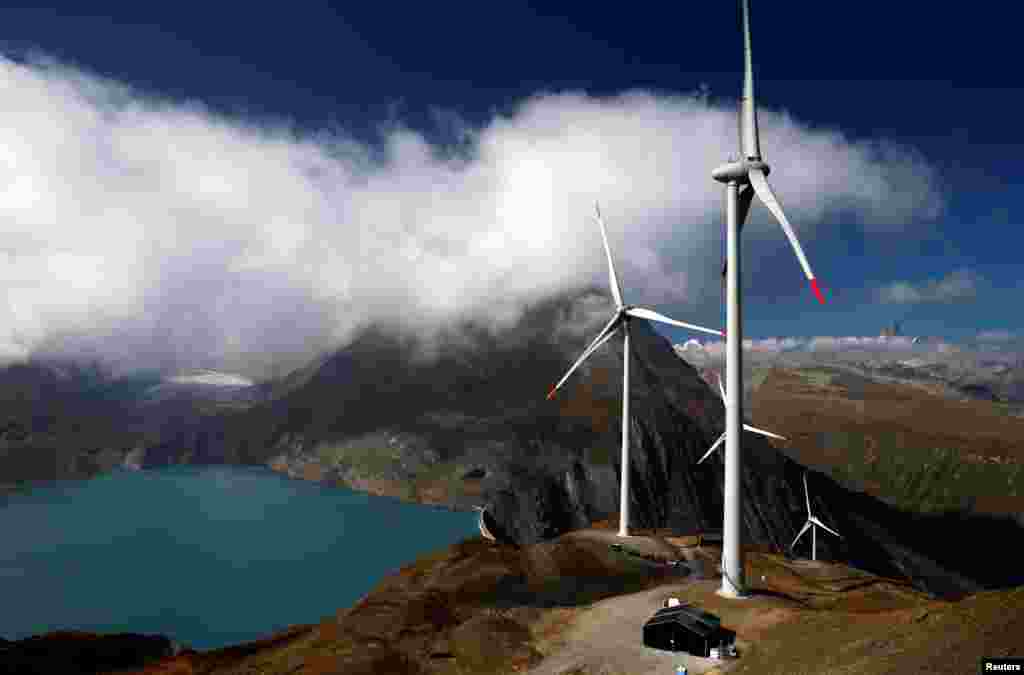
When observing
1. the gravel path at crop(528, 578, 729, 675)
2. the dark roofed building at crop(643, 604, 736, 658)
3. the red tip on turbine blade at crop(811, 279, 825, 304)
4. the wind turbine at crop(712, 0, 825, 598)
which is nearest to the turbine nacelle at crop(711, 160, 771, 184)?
the wind turbine at crop(712, 0, 825, 598)

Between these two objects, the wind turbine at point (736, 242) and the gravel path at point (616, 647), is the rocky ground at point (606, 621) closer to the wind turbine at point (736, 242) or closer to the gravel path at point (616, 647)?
the gravel path at point (616, 647)

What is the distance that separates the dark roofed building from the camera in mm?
48303

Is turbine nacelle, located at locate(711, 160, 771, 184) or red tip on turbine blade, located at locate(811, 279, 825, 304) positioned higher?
turbine nacelle, located at locate(711, 160, 771, 184)

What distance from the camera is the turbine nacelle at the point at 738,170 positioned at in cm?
5300

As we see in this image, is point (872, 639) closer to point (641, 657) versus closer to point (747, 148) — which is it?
point (641, 657)

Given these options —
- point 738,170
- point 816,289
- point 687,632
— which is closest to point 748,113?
point 738,170

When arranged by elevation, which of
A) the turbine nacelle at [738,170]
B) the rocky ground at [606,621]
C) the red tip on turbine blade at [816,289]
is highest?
the turbine nacelle at [738,170]

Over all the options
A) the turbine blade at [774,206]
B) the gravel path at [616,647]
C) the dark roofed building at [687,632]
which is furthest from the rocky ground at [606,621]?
the turbine blade at [774,206]

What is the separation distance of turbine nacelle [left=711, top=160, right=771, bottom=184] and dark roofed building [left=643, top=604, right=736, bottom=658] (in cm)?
3727

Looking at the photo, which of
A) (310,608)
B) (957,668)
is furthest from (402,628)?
(310,608)

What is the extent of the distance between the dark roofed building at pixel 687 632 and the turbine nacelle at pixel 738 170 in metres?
37.3

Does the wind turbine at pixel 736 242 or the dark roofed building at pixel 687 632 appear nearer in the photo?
the dark roofed building at pixel 687 632

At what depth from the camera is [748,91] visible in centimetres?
5416

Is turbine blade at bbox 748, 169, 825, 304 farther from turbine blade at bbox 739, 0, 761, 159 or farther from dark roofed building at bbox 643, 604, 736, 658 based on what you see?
dark roofed building at bbox 643, 604, 736, 658
